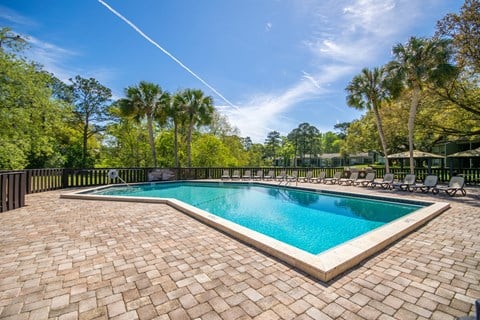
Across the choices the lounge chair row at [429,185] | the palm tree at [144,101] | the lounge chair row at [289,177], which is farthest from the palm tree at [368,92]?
Answer: the palm tree at [144,101]

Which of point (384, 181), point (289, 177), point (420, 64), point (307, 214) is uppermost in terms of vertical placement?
point (420, 64)

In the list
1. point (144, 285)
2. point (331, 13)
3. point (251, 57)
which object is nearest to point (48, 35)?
point (251, 57)

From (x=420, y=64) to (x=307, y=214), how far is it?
10.5 meters

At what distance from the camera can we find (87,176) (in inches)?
433

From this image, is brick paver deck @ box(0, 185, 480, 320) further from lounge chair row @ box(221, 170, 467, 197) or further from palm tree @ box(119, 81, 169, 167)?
palm tree @ box(119, 81, 169, 167)

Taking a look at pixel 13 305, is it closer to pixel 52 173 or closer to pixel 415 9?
pixel 52 173

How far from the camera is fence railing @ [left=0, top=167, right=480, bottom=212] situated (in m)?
5.71

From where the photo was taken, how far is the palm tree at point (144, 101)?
14633 mm

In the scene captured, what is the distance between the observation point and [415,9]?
28.1 feet

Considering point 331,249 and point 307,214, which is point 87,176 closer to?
point 307,214

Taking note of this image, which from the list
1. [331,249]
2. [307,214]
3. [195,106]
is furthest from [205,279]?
[195,106]

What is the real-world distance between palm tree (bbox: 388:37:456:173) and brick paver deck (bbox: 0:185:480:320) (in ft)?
32.2

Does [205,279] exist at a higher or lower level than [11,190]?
lower

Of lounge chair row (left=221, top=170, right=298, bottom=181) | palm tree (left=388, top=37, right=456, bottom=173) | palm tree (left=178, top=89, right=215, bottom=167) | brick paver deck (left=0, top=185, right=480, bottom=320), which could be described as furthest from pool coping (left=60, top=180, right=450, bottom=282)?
palm tree (left=178, top=89, right=215, bottom=167)
